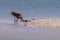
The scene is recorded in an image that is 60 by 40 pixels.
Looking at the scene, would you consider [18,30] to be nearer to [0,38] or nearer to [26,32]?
[26,32]

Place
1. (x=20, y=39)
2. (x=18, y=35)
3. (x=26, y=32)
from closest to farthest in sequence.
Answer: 1. (x=20, y=39)
2. (x=18, y=35)
3. (x=26, y=32)

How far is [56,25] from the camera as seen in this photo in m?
16.4

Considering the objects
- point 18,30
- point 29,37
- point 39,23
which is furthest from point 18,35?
point 39,23

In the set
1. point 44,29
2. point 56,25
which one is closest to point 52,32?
point 44,29

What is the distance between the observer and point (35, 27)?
16047mm

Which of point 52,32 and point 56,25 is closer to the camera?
point 52,32

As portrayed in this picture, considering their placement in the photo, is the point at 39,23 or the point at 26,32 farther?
the point at 39,23

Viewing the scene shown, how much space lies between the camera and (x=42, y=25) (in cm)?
1647

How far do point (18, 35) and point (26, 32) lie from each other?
0.93 meters

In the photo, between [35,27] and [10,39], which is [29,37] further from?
[35,27]

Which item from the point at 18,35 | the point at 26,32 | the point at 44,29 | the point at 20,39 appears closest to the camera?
the point at 20,39

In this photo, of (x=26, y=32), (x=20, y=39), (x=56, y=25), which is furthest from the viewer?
(x=56, y=25)

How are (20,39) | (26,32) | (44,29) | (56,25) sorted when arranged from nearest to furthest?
1. (20,39)
2. (26,32)
3. (44,29)
4. (56,25)

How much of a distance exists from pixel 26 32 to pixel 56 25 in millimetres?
2536
